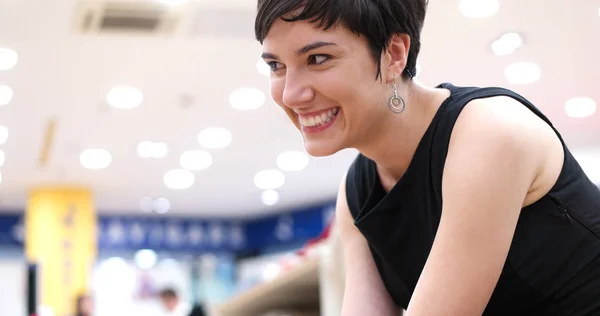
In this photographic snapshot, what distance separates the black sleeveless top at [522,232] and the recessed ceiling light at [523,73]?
6551 millimetres

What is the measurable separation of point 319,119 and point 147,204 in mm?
13428

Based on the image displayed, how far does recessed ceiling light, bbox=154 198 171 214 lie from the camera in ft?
45.6

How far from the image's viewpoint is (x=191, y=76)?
750 cm

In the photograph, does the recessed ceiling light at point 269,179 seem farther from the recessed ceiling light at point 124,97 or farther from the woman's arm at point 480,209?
the woman's arm at point 480,209

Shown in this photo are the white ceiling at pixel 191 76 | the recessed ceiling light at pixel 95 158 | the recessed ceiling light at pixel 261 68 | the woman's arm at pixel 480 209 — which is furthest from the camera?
the recessed ceiling light at pixel 95 158

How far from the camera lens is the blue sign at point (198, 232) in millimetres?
14383

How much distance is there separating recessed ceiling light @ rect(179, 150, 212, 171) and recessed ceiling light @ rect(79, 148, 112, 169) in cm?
102

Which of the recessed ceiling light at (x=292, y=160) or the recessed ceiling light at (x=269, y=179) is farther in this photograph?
the recessed ceiling light at (x=269, y=179)

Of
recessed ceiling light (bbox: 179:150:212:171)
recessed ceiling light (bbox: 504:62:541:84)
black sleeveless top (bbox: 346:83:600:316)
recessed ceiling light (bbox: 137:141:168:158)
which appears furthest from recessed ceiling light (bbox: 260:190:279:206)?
black sleeveless top (bbox: 346:83:600:316)

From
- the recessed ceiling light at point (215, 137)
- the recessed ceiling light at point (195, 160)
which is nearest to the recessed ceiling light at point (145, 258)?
the recessed ceiling light at point (195, 160)

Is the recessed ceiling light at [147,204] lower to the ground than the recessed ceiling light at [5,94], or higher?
lower

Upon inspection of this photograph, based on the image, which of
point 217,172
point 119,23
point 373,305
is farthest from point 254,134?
point 373,305

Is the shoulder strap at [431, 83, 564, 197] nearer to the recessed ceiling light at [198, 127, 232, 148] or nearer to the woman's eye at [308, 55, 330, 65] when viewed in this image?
the woman's eye at [308, 55, 330, 65]

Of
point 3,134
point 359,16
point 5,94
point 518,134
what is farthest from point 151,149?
point 518,134
